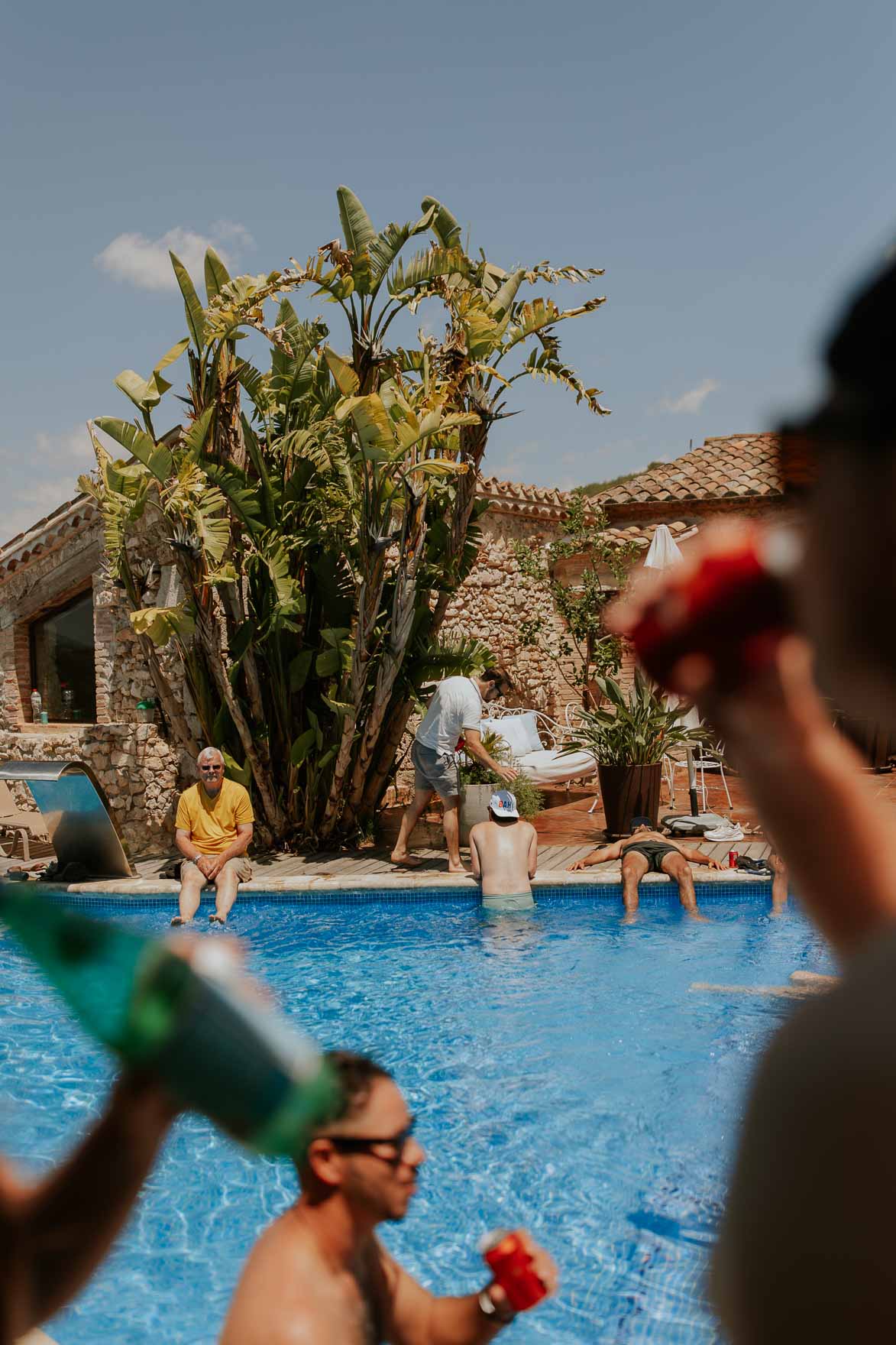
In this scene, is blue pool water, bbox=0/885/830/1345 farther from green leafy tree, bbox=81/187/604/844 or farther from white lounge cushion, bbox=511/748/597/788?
white lounge cushion, bbox=511/748/597/788

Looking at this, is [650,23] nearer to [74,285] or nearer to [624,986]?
[74,285]

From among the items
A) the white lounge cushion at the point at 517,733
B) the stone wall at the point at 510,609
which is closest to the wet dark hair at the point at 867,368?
the white lounge cushion at the point at 517,733

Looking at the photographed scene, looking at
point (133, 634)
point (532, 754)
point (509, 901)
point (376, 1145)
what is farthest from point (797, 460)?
point (532, 754)

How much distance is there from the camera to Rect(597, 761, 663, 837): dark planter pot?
430 inches

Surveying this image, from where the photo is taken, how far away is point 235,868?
31.2ft

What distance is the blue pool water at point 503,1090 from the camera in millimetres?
4281

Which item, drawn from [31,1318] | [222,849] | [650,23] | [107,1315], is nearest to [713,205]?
[650,23]

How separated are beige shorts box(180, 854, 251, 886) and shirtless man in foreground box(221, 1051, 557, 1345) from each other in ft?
24.1

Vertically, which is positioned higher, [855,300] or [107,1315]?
[855,300]

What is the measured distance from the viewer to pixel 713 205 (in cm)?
804

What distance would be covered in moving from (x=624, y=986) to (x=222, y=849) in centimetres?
404

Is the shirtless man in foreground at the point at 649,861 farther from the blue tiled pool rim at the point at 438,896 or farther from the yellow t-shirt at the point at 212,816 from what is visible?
the yellow t-shirt at the point at 212,816

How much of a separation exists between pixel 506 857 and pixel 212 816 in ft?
9.28

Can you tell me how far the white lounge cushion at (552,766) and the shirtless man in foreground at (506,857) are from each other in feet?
12.4
